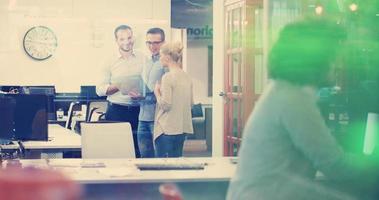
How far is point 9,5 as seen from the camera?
8.70 m

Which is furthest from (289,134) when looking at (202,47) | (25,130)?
(202,47)

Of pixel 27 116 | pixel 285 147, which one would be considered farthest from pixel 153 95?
pixel 285 147

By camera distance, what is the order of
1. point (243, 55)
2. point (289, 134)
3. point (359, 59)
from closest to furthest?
1. point (289, 134)
2. point (359, 59)
3. point (243, 55)

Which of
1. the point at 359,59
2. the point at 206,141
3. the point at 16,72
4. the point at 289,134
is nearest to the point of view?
the point at 289,134

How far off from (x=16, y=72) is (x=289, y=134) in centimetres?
714

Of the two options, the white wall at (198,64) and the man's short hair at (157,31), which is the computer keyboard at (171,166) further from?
the white wall at (198,64)

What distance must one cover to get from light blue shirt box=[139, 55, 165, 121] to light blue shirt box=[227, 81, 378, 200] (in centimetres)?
441

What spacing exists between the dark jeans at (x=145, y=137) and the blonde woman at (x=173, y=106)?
592 mm

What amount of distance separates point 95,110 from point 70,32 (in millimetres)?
1768

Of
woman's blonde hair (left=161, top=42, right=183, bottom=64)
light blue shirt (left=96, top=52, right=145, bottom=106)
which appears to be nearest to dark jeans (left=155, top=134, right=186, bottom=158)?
woman's blonde hair (left=161, top=42, right=183, bottom=64)

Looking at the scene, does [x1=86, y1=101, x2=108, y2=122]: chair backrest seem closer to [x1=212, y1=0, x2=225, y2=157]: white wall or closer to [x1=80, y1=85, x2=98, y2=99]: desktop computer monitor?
[x1=80, y1=85, x2=98, y2=99]: desktop computer monitor

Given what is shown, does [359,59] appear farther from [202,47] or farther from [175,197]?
[202,47]

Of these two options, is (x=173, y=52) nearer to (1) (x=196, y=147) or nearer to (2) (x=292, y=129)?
(2) (x=292, y=129)

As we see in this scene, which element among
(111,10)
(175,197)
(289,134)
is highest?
(111,10)
